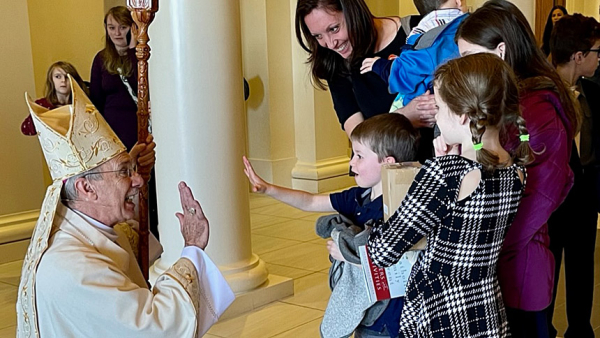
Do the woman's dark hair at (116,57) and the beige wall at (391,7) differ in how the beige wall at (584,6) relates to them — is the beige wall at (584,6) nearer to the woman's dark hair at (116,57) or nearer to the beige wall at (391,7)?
the beige wall at (391,7)

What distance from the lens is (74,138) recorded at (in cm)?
221

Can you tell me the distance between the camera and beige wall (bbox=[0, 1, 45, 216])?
18.6 feet

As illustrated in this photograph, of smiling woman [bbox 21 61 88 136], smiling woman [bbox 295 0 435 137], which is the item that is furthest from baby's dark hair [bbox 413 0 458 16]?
smiling woman [bbox 21 61 88 136]

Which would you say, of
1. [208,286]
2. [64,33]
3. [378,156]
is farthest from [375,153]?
[64,33]

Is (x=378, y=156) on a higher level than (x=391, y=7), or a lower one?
lower

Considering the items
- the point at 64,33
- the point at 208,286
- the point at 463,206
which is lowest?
the point at 208,286

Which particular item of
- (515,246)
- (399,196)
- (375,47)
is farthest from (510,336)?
(375,47)

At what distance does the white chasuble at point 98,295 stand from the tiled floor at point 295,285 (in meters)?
1.88

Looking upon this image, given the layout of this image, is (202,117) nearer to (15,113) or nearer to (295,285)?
(295,285)

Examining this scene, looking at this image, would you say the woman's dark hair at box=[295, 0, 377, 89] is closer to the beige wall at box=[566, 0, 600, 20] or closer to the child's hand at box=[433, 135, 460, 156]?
the child's hand at box=[433, 135, 460, 156]

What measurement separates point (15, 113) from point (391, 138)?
399 centimetres

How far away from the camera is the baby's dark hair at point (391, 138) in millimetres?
2557

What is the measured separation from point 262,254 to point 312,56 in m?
2.70

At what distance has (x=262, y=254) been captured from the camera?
5.69 m
